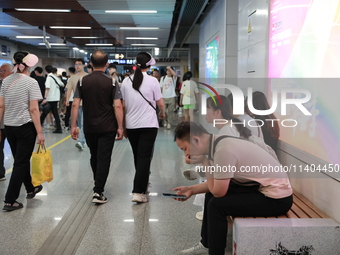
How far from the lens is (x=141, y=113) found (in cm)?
429

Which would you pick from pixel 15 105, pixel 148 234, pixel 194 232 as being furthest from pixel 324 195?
pixel 15 105

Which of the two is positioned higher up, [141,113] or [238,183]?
[141,113]

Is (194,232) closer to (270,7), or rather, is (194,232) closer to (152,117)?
(152,117)

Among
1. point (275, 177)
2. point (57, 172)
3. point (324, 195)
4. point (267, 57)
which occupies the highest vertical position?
point (267, 57)

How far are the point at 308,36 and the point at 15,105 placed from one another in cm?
280

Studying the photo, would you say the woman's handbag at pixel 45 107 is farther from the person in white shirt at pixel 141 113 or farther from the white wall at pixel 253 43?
the person in white shirt at pixel 141 113

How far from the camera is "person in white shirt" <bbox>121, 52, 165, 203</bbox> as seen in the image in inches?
169

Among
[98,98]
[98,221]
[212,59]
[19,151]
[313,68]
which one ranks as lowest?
[98,221]

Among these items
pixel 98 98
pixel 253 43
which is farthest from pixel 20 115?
pixel 253 43

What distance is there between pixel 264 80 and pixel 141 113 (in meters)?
1.67

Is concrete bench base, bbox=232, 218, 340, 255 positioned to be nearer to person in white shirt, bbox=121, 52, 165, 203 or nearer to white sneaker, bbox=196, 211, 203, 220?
white sneaker, bbox=196, 211, 203, 220

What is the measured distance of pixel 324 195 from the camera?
9.93ft

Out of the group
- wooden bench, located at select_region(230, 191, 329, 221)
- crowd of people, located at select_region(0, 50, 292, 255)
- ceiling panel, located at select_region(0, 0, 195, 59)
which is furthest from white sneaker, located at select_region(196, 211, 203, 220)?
ceiling panel, located at select_region(0, 0, 195, 59)

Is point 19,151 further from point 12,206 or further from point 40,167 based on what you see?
point 12,206
